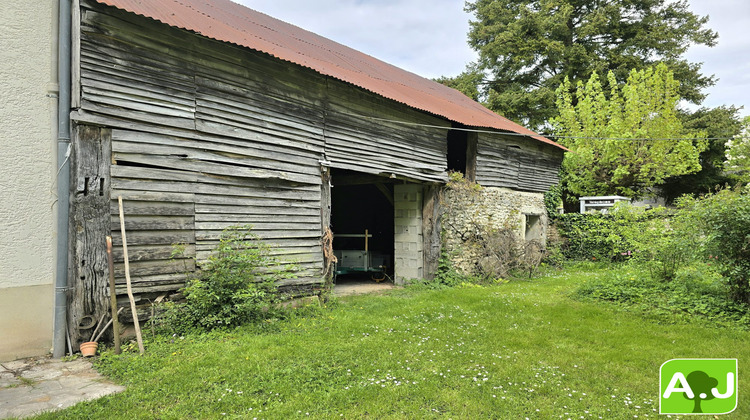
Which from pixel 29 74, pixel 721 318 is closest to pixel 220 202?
pixel 29 74


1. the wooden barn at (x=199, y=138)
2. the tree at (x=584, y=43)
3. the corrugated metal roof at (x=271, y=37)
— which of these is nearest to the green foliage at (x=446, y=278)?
→ the wooden barn at (x=199, y=138)

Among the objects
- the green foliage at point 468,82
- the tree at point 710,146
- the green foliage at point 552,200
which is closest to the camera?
the green foliage at point 552,200

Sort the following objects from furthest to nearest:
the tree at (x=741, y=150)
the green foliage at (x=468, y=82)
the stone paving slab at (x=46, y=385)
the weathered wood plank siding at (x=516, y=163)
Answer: the green foliage at (x=468, y=82), the tree at (x=741, y=150), the weathered wood plank siding at (x=516, y=163), the stone paving slab at (x=46, y=385)

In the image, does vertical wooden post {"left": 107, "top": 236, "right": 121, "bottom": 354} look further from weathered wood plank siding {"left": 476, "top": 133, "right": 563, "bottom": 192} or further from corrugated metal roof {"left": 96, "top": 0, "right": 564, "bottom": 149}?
weathered wood plank siding {"left": 476, "top": 133, "right": 563, "bottom": 192}

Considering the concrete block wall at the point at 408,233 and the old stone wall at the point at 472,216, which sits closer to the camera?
the concrete block wall at the point at 408,233

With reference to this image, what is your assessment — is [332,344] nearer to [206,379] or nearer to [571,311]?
[206,379]

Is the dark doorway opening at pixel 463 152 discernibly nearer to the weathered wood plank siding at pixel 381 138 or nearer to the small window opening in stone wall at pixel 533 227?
the weathered wood plank siding at pixel 381 138

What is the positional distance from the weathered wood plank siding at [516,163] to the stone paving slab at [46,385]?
1034 cm

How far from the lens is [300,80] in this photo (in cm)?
729

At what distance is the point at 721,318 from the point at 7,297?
9954 mm

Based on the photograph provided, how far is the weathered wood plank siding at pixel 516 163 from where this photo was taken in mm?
12023

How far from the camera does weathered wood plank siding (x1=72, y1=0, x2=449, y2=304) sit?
5074 mm

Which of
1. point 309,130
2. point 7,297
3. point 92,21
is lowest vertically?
point 7,297

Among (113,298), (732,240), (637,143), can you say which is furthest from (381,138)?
(637,143)
